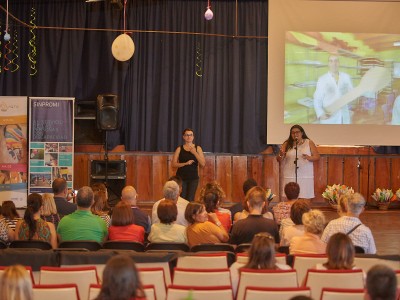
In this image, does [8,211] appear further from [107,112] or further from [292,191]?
[107,112]

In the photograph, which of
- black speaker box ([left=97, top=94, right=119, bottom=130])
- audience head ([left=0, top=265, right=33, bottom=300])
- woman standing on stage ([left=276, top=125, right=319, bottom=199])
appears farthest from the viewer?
black speaker box ([left=97, top=94, right=119, bottom=130])

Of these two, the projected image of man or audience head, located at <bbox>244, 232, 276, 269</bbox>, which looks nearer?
audience head, located at <bbox>244, 232, 276, 269</bbox>

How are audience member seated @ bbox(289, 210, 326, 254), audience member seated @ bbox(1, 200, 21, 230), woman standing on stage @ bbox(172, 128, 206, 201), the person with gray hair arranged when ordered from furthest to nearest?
woman standing on stage @ bbox(172, 128, 206, 201) → audience member seated @ bbox(1, 200, 21, 230) → the person with gray hair → audience member seated @ bbox(289, 210, 326, 254)

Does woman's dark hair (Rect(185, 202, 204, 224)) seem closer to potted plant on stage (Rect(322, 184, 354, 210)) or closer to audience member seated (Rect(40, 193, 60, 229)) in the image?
audience member seated (Rect(40, 193, 60, 229))

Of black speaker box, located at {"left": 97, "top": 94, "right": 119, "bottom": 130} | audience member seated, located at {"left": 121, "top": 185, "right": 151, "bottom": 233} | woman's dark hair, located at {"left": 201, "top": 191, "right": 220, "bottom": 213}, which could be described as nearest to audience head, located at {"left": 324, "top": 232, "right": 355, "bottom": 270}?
woman's dark hair, located at {"left": 201, "top": 191, "right": 220, "bottom": 213}

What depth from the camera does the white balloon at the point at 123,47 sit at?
1087cm

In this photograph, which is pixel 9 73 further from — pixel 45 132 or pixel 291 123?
pixel 291 123

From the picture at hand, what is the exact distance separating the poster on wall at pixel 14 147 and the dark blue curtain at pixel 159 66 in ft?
3.73

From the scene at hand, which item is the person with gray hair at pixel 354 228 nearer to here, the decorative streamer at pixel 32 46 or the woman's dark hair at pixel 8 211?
the woman's dark hair at pixel 8 211

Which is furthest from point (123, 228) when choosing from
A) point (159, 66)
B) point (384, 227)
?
point (159, 66)

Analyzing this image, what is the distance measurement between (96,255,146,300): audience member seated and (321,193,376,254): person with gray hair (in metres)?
2.86

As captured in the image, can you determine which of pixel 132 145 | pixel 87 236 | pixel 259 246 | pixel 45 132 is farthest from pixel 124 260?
pixel 132 145

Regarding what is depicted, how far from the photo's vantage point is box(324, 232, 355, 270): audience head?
4.23 meters

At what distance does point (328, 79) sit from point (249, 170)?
2.12 m
